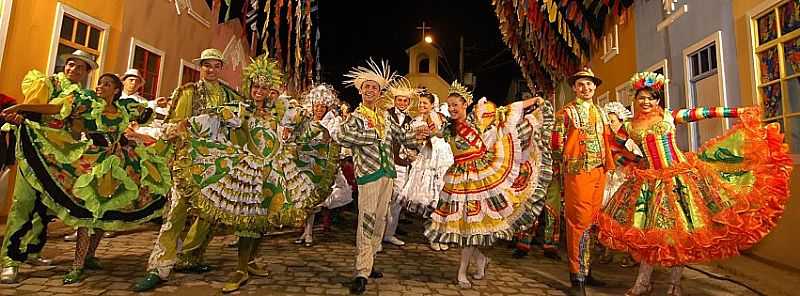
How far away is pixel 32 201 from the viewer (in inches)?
134

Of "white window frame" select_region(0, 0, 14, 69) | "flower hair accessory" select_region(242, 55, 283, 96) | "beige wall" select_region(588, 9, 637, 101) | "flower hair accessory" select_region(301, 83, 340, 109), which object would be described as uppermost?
"beige wall" select_region(588, 9, 637, 101)

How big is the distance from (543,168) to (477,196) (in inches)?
28.0

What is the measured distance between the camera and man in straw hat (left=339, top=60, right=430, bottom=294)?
133 inches

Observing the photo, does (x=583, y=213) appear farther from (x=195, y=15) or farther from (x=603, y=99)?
(x=195, y=15)

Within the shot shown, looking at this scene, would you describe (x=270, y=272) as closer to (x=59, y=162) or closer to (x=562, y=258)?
(x=59, y=162)

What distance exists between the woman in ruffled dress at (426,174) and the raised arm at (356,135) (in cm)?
140

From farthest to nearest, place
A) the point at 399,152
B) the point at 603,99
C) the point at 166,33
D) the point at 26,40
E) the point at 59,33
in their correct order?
1. the point at 603,99
2. the point at 166,33
3. the point at 59,33
4. the point at 26,40
5. the point at 399,152

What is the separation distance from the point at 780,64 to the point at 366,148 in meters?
5.05

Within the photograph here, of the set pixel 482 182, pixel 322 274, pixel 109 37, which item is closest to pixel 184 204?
pixel 322 274

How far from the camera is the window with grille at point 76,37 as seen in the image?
242 inches

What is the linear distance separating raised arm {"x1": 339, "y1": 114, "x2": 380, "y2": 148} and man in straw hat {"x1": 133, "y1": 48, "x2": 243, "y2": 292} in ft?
3.52

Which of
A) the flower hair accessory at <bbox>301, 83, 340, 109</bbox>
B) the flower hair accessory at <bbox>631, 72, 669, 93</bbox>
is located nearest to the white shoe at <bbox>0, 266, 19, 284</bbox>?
the flower hair accessory at <bbox>301, 83, 340, 109</bbox>

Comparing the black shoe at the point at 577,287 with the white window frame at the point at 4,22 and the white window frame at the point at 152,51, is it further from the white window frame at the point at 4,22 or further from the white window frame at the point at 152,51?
the white window frame at the point at 152,51

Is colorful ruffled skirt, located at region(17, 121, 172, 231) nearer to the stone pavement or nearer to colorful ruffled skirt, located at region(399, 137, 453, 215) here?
the stone pavement
